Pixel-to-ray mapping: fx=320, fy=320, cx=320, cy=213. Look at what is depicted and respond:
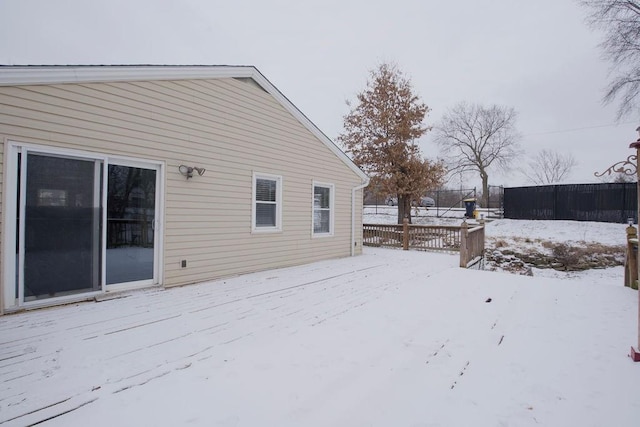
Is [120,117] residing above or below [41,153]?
above

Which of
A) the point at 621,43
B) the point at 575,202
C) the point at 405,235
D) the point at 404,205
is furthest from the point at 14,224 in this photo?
the point at 621,43

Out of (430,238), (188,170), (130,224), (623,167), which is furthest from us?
(430,238)

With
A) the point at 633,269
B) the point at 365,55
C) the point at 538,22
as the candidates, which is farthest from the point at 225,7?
the point at 633,269

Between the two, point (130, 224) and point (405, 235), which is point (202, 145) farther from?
point (405, 235)

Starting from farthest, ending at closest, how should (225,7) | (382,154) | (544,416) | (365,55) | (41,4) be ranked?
1. (365,55)
2. (382,154)
3. (225,7)
4. (41,4)
5. (544,416)

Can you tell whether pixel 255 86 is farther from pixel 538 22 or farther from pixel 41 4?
pixel 538 22

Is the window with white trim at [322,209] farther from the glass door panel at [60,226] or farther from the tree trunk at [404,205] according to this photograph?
the tree trunk at [404,205]

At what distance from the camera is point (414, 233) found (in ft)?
36.7

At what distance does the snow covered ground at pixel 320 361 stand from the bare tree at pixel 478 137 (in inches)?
1009

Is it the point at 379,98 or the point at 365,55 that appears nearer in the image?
the point at 379,98

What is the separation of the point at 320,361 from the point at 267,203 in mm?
4751

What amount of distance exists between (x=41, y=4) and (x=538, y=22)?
17.3 meters

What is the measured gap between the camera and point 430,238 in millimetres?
10680

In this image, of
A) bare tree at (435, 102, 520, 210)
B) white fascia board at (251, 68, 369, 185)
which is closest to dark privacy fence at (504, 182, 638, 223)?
bare tree at (435, 102, 520, 210)
